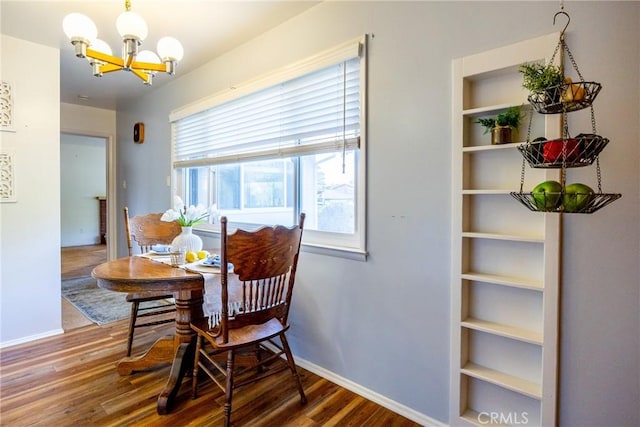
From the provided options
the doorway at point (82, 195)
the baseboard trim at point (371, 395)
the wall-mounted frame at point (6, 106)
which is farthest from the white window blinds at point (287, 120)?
the doorway at point (82, 195)

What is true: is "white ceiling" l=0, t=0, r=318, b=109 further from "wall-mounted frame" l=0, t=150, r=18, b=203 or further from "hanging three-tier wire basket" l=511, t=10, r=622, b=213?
"hanging three-tier wire basket" l=511, t=10, r=622, b=213

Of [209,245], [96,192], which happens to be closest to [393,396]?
[209,245]

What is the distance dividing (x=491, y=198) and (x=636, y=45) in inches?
27.3

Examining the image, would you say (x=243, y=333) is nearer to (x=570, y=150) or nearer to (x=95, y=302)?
(x=570, y=150)

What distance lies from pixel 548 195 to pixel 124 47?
6.46ft

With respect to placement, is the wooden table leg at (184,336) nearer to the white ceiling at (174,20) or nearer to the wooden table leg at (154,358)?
the wooden table leg at (154,358)

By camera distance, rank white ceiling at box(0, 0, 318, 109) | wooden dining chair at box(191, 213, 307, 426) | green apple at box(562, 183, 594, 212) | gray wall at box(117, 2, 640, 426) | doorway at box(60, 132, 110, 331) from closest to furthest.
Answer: green apple at box(562, 183, 594, 212)
gray wall at box(117, 2, 640, 426)
wooden dining chair at box(191, 213, 307, 426)
white ceiling at box(0, 0, 318, 109)
doorway at box(60, 132, 110, 331)

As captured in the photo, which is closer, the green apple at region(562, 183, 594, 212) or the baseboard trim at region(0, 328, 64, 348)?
the green apple at region(562, 183, 594, 212)

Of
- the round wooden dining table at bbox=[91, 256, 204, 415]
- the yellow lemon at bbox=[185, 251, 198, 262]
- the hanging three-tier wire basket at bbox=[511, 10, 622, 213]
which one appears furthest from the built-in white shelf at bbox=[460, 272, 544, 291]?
the yellow lemon at bbox=[185, 251, 198, 262]

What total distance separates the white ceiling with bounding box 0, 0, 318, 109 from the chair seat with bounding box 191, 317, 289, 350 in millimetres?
1899

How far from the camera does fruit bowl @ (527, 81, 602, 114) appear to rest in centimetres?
107

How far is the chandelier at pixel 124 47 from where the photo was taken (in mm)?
1597

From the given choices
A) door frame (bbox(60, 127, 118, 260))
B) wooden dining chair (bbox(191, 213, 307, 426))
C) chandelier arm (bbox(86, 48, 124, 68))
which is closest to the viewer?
wooden dining chair (bbox(191, 213, 307, 426))

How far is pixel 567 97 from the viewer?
3.53 ft
